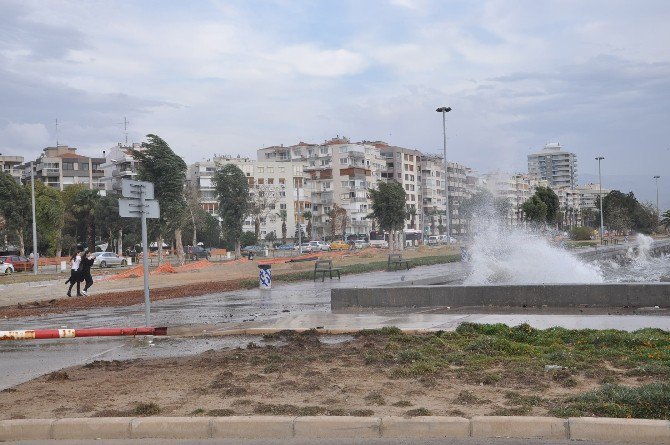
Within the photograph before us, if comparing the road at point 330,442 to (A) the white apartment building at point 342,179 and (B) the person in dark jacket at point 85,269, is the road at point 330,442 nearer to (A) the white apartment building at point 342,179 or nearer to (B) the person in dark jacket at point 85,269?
(B) the person in dark jacket at point 85,269

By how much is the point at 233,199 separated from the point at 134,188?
7114 cm

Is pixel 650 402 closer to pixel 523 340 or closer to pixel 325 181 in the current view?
pixel 523 340

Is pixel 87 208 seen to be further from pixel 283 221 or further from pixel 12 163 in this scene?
pixel 12 163

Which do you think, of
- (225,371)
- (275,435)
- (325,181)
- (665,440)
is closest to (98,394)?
(225,371)

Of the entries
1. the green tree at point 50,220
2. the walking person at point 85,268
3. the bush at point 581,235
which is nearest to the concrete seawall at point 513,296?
the walking person at point 85,268

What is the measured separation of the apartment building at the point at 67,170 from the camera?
14812 centimetres

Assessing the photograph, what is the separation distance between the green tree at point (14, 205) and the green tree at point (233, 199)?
2074 centimetres

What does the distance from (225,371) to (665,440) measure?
5.58 metres

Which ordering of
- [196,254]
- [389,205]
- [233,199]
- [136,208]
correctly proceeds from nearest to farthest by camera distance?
1. [136,208]
2. [389,205]
3. [233,199]
4. [196,254]

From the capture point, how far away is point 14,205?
3105 inches

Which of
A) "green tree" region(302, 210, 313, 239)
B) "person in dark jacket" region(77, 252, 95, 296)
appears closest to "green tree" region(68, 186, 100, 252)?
"green tree" region(302, 210, 313, 239)

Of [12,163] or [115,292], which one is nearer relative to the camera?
[115,292]

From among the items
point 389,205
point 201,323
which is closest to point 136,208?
point 201,323

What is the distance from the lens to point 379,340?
41.1 ft
